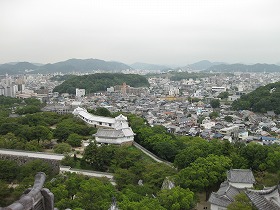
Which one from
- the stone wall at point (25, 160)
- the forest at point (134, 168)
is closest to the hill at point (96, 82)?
the forest at point (134, 168)

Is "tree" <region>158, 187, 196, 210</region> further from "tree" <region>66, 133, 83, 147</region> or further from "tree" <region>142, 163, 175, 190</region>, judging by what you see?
"tree" <region>66, 133, 83, 147</region>

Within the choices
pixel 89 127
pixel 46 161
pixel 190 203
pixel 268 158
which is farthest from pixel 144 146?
pixel 190 203

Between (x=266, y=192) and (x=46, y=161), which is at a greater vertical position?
(x=266, y=192)

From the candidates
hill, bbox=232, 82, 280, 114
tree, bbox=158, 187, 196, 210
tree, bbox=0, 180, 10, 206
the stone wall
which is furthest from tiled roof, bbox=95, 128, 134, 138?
hill, bbox=232, 82, 280, 114

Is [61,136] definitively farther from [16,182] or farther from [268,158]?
[268,158]

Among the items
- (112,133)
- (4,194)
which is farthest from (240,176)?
(4,194)

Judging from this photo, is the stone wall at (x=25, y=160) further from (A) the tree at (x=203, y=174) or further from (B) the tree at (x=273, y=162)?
(B) the tree at (x=273, y=162)
